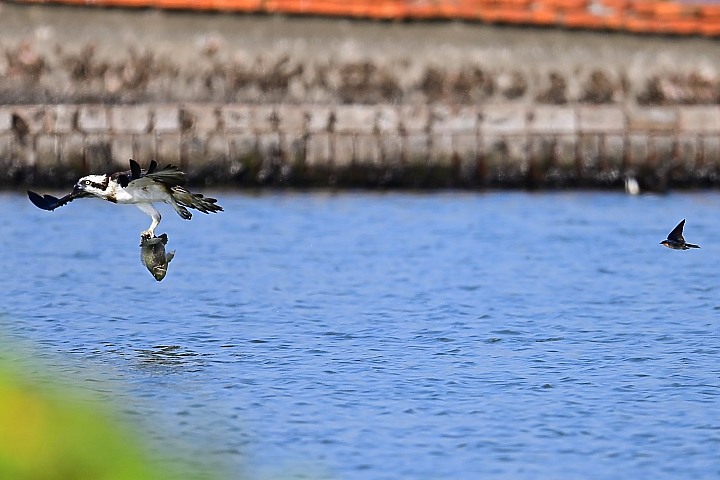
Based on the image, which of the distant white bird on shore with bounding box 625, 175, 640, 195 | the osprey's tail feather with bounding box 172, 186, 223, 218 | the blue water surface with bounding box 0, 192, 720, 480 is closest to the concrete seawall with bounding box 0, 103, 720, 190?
the distant white bird on shore with bounding box 625, 175, 640, 195

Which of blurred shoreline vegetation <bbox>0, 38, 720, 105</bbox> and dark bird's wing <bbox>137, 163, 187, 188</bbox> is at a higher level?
blurred shoreline vegetation <bbox>0, 38, 720, 105</bbox>

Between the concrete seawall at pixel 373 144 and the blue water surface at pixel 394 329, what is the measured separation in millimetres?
492

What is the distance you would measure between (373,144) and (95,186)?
29.3ft

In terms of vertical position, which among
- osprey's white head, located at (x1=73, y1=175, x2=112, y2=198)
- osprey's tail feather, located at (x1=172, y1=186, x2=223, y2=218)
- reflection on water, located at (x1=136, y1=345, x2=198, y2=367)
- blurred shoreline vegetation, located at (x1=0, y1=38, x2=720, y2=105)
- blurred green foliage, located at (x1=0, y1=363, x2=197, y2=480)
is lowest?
reflection on water, located at (x1=136, y1=345, x2=198, y2=367)

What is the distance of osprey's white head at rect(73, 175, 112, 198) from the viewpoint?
27.3 feet

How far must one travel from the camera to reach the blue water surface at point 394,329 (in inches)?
265

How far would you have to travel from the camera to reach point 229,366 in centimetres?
856

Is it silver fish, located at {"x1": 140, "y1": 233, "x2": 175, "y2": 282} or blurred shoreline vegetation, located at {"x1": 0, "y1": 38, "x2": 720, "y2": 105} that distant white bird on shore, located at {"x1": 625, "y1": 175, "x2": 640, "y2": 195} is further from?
silver fish, located at {"x1": 140, "y1": 233, "x2": 175, "y2": 282}

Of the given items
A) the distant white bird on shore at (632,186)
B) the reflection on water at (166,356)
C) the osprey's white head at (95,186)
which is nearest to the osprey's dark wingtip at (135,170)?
the osprey's white head at (95,186)

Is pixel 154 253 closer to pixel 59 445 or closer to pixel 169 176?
pixel 169 176

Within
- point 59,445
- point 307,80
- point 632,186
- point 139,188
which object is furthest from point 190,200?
point 632,186

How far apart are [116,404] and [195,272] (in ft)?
16.7

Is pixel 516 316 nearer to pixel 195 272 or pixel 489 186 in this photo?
pixel 195 272

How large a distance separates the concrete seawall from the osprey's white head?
27.7 feet
